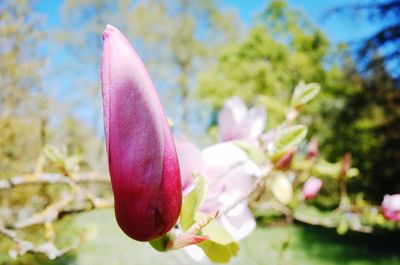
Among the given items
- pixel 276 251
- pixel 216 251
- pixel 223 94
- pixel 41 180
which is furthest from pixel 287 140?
pixel 223 94

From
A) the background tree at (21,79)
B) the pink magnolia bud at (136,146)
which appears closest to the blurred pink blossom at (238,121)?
the pink magnolia bud at (136,146)

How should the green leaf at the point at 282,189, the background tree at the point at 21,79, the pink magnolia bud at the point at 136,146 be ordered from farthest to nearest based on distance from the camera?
the background tree at the point at 21,79, the green leaf at the point at 282,189, the pink magnolia bud at the point at 136,146

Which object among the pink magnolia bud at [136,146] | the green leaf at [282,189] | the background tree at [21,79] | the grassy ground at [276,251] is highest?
the pink magnolia bud at [136,146]

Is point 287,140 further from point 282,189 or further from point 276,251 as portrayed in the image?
point 276,251

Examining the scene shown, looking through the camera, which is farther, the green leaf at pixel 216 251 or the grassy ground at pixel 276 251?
the grassy ground at pixel 276 251

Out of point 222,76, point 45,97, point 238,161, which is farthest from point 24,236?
point 222,76

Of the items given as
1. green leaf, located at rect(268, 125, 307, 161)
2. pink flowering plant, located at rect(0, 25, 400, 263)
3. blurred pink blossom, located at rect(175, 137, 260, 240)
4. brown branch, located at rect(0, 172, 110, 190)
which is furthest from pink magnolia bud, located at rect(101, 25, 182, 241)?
brown branch, located at rect(0, 172, 110, 190)

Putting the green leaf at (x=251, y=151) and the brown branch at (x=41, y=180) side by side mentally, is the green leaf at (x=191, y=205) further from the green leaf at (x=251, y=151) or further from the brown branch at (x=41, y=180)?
the brown branch at (x=41, y=180)

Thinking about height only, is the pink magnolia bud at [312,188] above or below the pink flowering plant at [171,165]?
below
